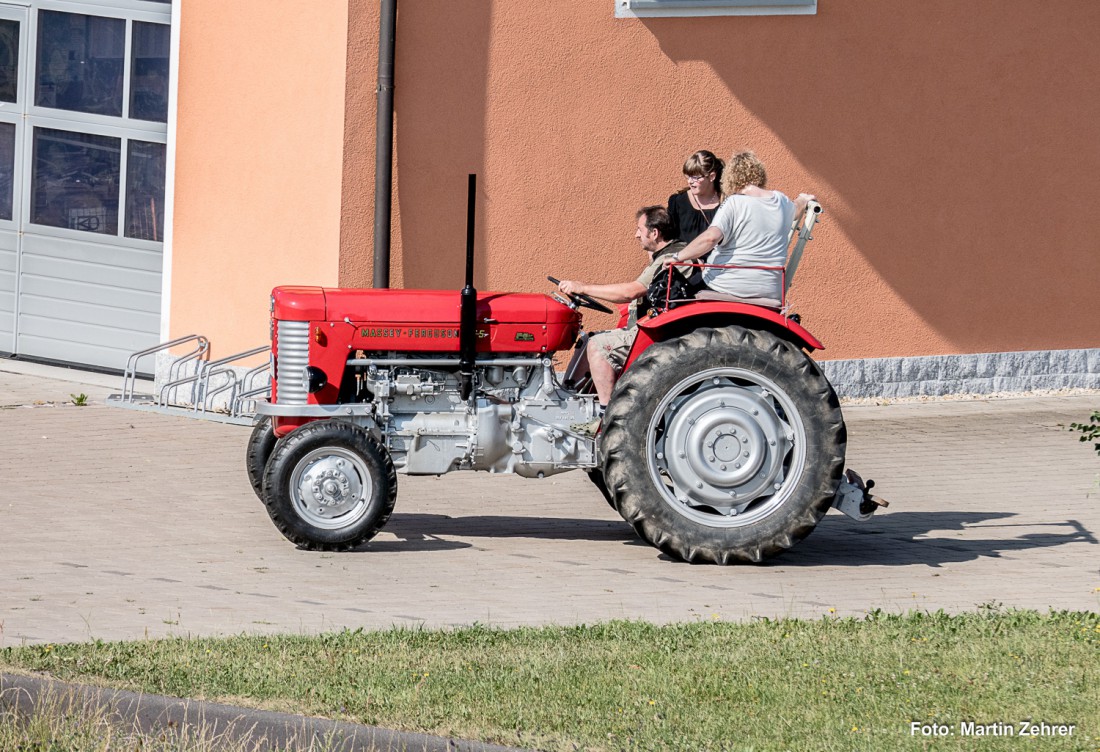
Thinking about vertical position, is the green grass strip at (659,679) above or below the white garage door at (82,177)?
below

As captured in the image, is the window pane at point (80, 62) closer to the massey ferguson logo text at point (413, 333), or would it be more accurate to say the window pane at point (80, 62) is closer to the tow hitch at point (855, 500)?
the massey ferguson logo text at point (413, 333)

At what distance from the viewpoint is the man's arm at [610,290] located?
8.27 m

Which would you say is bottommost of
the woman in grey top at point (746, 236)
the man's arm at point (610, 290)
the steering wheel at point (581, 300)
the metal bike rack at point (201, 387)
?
the metal bike rack at point (201, 387)

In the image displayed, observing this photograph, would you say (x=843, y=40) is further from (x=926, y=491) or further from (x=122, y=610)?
(x=122, y=610)

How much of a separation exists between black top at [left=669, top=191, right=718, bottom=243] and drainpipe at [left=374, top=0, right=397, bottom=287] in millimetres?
2968

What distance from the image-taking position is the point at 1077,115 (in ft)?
44.9

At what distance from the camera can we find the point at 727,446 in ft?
26.8

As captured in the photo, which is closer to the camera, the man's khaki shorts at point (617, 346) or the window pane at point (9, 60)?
the man's khaki shorts at point (617, 346)

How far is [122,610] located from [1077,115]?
9.86 m

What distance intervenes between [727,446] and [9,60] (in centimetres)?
823

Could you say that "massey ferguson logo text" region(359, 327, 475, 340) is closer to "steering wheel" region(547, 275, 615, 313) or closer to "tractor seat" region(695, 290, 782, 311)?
"steering wheel" region(547, 275, 615, 313)

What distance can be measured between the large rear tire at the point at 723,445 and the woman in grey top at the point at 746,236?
0.27 meters

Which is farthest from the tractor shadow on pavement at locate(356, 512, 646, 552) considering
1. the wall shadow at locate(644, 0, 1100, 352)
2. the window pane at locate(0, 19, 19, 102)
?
the window pane at locate(0, 19, 19, 102)


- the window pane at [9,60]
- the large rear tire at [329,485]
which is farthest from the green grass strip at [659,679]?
the window pane at [9,60]
